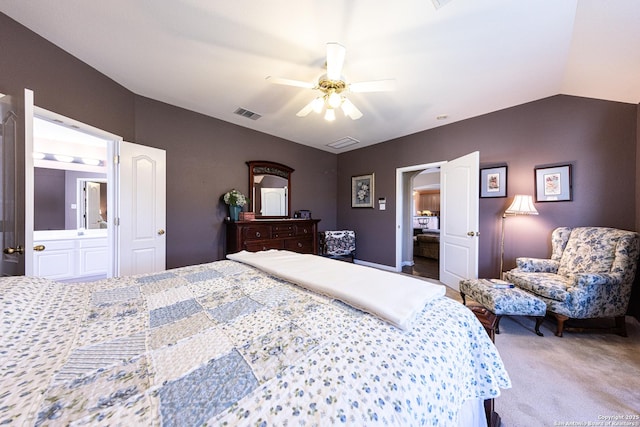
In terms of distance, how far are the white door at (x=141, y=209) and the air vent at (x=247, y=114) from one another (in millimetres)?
1100

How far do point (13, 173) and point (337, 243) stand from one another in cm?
411

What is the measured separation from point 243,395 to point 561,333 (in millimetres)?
2933

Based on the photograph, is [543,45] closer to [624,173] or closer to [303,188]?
[624,173]

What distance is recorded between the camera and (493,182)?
3262 millimetres

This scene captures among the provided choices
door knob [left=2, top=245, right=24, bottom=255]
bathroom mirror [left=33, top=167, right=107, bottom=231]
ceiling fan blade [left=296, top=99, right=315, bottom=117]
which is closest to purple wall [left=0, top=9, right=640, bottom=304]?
door knob [left=2, top=245, right=24, bottom=255]

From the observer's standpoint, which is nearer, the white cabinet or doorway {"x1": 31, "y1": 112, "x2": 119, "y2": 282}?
the white cabinet

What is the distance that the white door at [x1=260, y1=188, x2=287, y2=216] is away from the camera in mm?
4027

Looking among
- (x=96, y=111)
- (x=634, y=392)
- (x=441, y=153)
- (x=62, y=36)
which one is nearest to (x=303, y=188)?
(x=441, y=153)

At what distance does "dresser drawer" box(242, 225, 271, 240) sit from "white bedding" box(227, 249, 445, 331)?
167 cm

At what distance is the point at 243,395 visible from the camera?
0.56m

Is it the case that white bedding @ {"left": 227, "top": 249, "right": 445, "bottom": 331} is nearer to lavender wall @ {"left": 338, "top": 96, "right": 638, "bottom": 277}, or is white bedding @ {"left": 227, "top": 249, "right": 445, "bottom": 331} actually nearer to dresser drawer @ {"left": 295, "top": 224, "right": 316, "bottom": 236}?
dresser drawer @ {"left": 295, "top": 224, "right": 316, "bottom": 236}

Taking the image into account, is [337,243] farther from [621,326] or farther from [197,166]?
[621,326]

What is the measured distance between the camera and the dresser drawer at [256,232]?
338 centimetres

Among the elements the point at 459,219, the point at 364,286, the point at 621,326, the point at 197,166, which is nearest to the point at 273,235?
the point at 197,166
